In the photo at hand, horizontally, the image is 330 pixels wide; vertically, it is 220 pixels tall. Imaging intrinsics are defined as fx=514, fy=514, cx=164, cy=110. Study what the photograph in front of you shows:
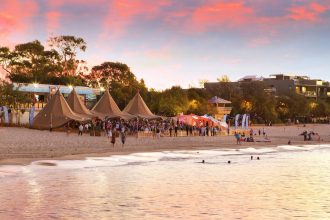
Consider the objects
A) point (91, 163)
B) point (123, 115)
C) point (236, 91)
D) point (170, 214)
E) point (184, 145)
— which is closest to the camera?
point (170, 214)

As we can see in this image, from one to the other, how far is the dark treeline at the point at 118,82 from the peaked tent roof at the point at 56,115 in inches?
756

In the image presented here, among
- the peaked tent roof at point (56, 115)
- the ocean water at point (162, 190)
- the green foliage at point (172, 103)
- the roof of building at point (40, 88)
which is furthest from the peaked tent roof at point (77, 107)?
the ocean water at point (162, 190)

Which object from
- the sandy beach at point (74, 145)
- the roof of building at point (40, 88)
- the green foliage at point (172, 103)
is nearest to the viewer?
the sandy beach at point (74, 145)

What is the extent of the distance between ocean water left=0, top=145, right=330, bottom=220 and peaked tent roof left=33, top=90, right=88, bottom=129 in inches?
837

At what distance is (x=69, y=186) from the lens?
2172 centimetres

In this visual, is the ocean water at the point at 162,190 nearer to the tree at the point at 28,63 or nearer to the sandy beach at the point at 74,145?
the sandy beach at the point at 74,145

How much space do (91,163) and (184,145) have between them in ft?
60.5

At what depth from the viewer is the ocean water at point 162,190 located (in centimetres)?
1620

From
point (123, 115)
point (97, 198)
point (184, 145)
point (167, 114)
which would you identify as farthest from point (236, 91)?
point (97, 198)

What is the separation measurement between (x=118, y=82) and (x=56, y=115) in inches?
1526

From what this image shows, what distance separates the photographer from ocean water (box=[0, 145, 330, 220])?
638 inches

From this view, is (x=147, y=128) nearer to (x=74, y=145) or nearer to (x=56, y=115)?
(x=56, y=115)

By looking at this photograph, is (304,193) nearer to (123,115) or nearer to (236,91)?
(123,115)

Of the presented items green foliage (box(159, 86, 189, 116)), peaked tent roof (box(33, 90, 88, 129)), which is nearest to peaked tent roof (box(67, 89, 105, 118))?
peaked tent roof (box(33, 90, 88, 129))
